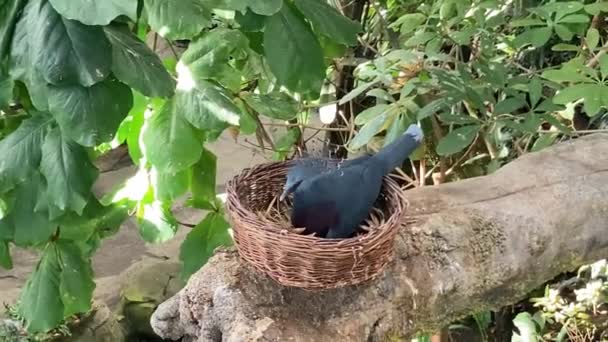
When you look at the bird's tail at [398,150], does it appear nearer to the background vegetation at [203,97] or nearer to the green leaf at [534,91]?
the background vegetation at [203,97]

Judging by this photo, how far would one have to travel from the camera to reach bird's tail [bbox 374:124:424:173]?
1157mm

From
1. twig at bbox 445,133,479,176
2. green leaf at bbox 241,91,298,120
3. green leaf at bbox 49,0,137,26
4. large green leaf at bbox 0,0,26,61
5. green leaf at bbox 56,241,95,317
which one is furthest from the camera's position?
twig at bbox 445,133,479,176

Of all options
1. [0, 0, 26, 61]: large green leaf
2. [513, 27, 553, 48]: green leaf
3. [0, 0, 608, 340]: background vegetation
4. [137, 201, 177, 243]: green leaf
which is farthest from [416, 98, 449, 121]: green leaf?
[0, 0, 26, 61]: large green leaf

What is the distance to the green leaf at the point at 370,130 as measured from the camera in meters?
1.60

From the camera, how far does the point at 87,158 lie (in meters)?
1.04

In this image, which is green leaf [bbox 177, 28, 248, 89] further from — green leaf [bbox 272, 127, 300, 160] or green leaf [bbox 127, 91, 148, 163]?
green leaf [bbox 272, 127, 300, 160]

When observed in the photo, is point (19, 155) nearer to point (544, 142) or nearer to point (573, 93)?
point (573, 93)

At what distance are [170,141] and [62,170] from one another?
143 mm

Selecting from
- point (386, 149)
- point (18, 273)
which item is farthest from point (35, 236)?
point (18, 273)

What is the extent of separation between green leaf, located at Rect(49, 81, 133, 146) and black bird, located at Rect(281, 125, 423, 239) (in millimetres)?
286

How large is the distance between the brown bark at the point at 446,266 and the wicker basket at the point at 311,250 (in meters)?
0.05

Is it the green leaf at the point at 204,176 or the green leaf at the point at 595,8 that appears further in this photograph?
the green leaf at the point at 595,8

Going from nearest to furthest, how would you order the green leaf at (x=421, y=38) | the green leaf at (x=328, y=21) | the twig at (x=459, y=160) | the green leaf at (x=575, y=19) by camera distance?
the green leaf at (x=328, y=21), the green leaf at (x=575, y=19), the green leaf at (x=421, y=38), the twig at (x=459, y=160)

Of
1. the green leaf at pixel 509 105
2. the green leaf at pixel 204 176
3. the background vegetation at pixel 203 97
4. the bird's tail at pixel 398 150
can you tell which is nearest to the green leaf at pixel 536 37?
the background vegetation at pixel 203 97
